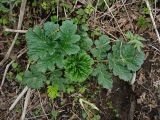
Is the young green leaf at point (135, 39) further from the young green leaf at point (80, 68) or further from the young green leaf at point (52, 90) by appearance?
the young green leaf at point (52, 90)

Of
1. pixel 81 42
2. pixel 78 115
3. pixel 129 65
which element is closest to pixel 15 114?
pixel 78 115

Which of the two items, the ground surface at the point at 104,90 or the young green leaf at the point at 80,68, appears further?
the ground surface at the point at 104,90

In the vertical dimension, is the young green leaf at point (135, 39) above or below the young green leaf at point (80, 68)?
above

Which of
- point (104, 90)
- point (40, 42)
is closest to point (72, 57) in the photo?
point (40, 42)

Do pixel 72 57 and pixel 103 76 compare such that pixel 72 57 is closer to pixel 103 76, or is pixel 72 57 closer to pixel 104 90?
pixel 103 76

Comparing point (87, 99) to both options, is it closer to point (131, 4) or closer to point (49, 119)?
point (49, 119)

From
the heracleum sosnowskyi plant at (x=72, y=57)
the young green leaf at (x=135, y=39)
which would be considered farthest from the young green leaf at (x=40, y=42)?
the young green leaf at (x=135, y=39)
